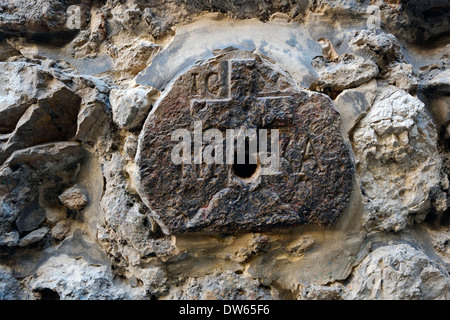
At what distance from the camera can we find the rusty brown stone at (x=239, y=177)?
3.84 feet

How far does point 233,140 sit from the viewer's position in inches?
46.4

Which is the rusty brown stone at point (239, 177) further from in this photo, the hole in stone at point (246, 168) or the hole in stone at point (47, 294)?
the hole in stone at point (47, 294)

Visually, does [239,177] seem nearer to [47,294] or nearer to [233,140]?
[233,140]

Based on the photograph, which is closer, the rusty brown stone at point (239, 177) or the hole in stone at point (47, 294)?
the rusty brown stone at point (239, 177)

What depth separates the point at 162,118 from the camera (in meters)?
1.20

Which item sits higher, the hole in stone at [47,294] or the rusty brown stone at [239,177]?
the rusty brown stone at [239,177]

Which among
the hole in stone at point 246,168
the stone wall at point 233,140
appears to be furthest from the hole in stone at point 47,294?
the hole in stone at point 246,168

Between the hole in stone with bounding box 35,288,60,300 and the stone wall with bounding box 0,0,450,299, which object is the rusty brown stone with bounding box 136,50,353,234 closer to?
the stone wall with bounding box 0,0,450,299

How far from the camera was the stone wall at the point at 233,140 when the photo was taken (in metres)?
1.18

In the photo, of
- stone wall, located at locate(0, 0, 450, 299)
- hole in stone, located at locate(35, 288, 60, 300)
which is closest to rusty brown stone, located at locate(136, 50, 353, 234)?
stone wall, located at locate(0, 0, 450, 299)

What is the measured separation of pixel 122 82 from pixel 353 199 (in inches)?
37.4

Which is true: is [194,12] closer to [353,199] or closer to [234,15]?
[234,15]

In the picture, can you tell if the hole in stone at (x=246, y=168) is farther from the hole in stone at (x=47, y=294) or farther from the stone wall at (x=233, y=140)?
the hole in stone at (x=47, y=294)

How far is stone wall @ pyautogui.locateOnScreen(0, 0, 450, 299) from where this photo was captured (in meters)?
1.18
